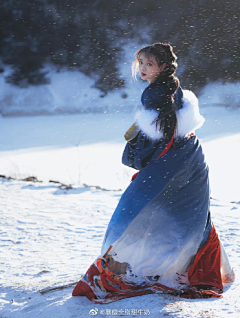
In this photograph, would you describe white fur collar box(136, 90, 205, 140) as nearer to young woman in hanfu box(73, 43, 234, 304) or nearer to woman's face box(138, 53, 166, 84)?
young woman in hanfu box(73, 43, 234, 304)

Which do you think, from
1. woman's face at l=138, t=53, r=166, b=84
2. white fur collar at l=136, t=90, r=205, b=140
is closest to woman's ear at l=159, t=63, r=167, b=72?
woman's face at l=138, t=53, r=166, b=84

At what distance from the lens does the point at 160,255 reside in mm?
1471

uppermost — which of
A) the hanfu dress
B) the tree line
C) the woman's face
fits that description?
the tree line

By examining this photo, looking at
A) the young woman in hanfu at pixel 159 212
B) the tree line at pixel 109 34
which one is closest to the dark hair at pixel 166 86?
the young woman in hanfu at pixel 159 212

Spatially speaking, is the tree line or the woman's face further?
the tree line

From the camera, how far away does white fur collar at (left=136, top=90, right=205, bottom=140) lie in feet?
4.75

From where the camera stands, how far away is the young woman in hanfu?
1449 mm

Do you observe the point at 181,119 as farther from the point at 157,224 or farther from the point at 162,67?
the point at 157,224

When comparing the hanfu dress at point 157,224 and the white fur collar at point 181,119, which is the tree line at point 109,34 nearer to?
the white fur collar at point 181,119

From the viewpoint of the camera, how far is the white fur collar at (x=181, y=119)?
57.1 inches

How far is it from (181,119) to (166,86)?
6.2 inches

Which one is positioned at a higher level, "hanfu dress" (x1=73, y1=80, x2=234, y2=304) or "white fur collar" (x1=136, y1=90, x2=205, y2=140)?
"white fur collar" (x1=136, y1=90, x2=205, y2=140)

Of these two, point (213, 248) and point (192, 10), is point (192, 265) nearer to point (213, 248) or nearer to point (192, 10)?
point (213, 248)

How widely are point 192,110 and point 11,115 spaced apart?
8.71 metres
